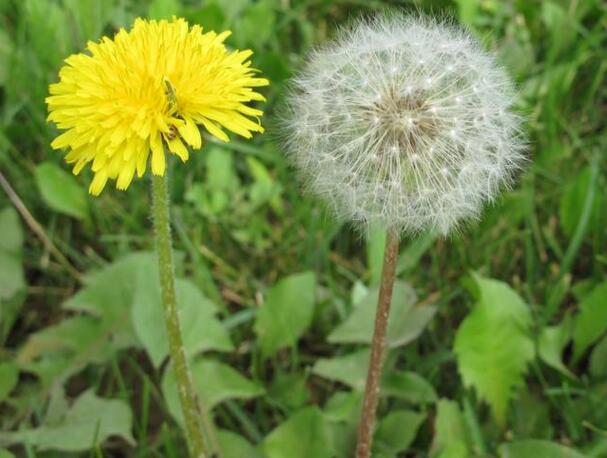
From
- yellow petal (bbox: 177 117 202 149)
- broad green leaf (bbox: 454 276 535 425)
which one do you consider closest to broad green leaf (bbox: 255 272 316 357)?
broad green leaf (bbox: 454 276 535 425)

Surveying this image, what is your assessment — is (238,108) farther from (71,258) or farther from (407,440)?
(71,258)

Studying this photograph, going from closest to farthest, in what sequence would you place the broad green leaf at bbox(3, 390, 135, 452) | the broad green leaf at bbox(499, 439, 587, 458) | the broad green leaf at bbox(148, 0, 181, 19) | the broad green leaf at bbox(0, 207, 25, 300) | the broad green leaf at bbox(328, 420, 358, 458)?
1. the broad green leaf at bbox(499, 439, 587, 458)
2. the broad green leaf at bbox(3, 390, 135, 452)
3. the broad green leaf at bbox(328, 420, 358, 458)
4. the broad green leaf at bbox(0, 207, 25, 300)
5. the broad green leaf at bbox(148, 0, 181, 19)

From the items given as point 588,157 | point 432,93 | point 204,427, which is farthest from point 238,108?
point 588,157

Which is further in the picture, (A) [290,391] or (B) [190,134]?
(A) [290,391]

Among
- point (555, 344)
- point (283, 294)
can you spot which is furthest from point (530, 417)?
point (283, 294)

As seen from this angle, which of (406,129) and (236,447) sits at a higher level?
(406,129)

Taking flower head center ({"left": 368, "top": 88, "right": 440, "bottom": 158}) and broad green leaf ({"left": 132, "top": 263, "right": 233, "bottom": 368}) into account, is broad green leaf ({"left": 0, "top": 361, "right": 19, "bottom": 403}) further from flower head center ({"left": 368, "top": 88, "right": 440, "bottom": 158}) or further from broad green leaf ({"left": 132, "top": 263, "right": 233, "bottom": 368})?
flower head center ({"left": 368, "top": 88, "right": 440, "bottom": 158})

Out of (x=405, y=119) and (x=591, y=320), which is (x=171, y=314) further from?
Answer: (x=591, y=320)
